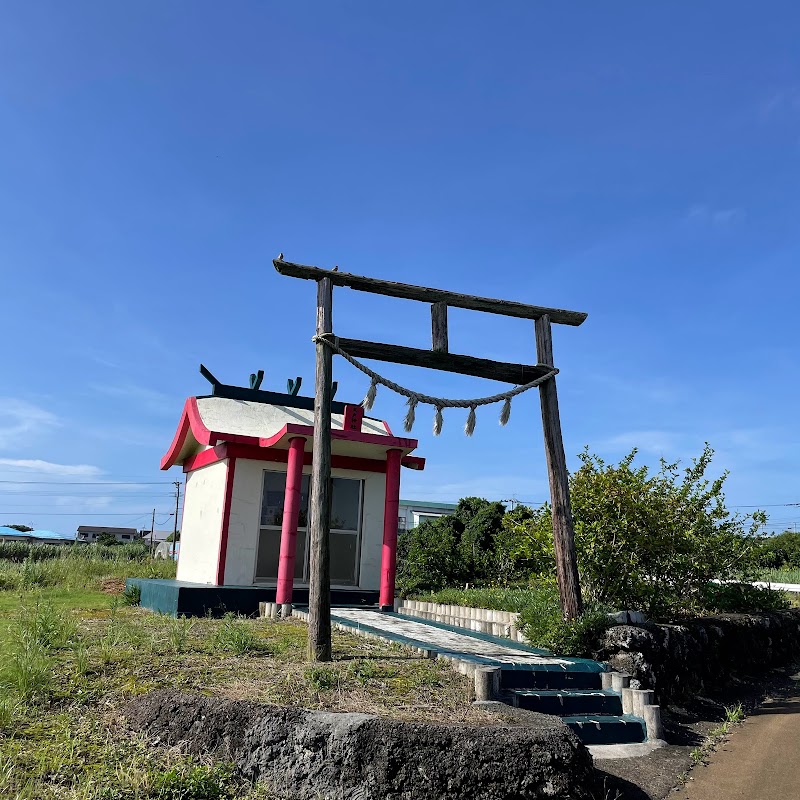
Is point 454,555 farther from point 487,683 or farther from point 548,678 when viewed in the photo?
point 487,683

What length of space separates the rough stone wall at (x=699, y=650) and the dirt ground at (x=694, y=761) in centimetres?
37

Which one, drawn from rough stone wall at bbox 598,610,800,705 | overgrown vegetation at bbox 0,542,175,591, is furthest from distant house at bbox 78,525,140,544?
rough stone wall at bbox 598,610,800,705

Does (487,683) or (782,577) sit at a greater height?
(782,577)

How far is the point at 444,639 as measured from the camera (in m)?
8.33

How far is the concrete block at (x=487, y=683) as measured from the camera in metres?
5.82

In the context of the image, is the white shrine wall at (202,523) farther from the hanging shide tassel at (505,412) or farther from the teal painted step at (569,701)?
the teal painted step at (569,701)

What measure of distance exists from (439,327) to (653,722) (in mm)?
4925

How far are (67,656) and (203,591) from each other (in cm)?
421

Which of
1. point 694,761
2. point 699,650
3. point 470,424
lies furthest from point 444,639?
point 699,650

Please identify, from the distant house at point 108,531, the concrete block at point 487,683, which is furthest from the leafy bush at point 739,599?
the distant house at point 108,531

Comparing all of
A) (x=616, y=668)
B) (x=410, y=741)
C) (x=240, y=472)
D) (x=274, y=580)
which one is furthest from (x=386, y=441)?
(x=410, y=741)

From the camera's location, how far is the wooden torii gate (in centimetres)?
695

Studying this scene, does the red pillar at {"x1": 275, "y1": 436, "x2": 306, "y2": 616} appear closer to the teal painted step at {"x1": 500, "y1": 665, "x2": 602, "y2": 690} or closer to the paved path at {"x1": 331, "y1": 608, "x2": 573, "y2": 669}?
the paved path at {"x1": 331, "y1": 608, "x2": 573, "y2": 669}

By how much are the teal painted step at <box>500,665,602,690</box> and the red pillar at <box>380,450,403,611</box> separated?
4.74 meters
